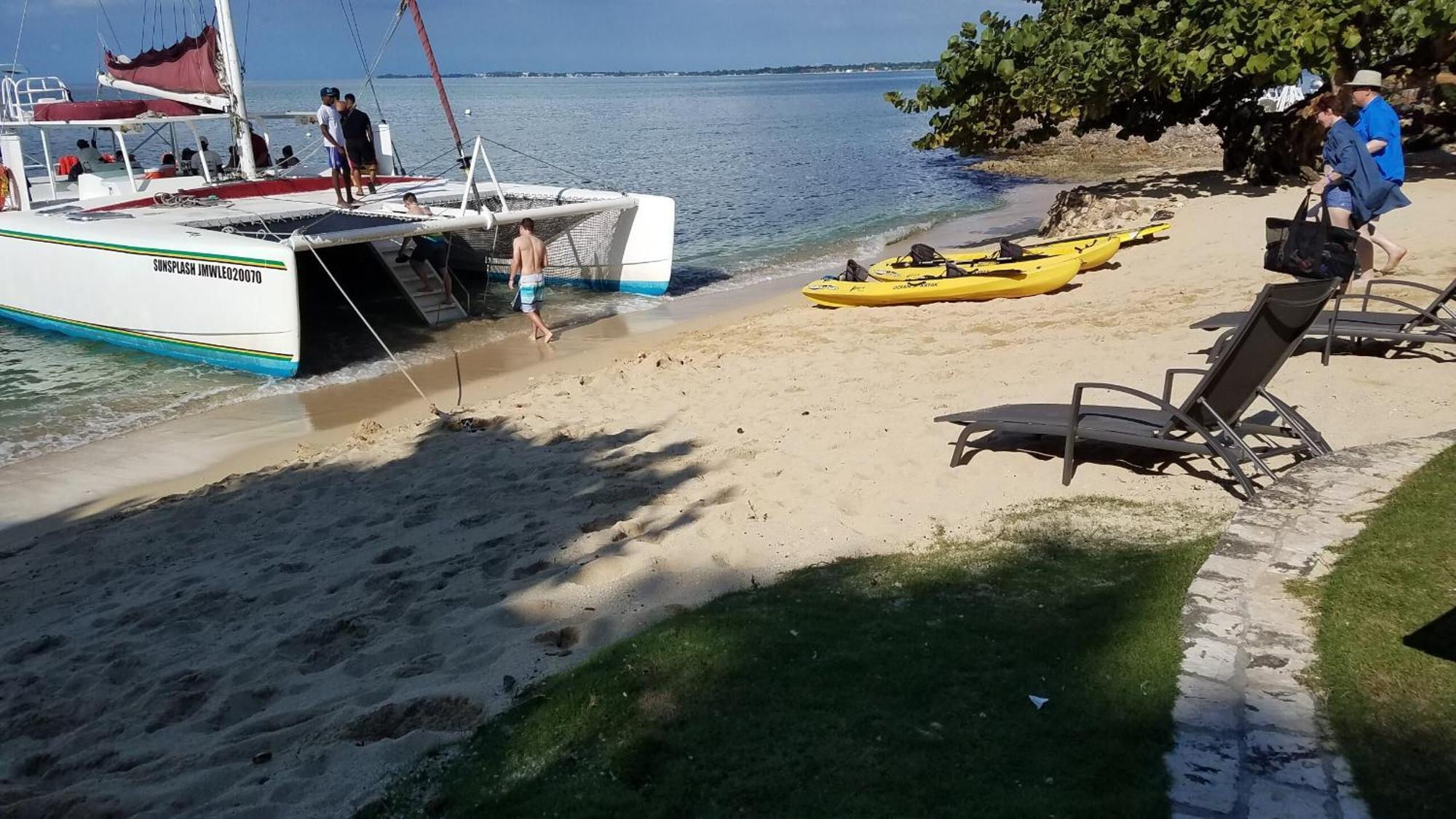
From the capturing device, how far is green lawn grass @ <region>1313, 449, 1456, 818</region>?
9.50ft

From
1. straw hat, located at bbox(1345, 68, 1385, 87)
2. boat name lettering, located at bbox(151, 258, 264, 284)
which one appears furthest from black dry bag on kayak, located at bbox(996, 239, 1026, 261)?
boat name lettering, located at bbox(151, 258, 264, 284)

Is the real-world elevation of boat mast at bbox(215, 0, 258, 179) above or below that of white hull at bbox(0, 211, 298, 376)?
above

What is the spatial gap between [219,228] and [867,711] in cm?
1169

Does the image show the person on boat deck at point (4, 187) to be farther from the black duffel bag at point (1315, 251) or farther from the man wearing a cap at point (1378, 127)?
the man wearing a cap at point (1378, 127)

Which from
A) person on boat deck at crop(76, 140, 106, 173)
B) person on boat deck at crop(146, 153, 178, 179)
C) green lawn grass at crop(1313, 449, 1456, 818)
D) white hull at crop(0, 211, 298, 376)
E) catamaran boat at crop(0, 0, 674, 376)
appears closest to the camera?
green lawn grass at crop(1313, 449, 1456, 818)

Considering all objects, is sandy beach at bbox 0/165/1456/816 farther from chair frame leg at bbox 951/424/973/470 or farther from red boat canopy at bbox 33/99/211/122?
red boat canopy at bbox 33/99/211/122

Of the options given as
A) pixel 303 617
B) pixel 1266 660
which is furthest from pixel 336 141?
pixel 1266 660

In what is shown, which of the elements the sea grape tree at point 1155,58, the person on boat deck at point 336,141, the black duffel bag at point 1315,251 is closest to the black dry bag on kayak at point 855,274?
the sea grape tree at point 1155,58

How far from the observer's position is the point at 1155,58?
47.5 ft

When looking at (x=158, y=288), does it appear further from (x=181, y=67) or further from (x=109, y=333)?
(x=181, y=67)

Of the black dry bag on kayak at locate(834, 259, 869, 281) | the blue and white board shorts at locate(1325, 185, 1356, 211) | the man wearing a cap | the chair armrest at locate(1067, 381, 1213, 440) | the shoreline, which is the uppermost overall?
the man wearing a cap

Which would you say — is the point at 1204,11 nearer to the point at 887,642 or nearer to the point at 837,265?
the point at 837,265

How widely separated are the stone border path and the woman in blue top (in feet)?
12.3

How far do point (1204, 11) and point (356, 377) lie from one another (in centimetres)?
1182
